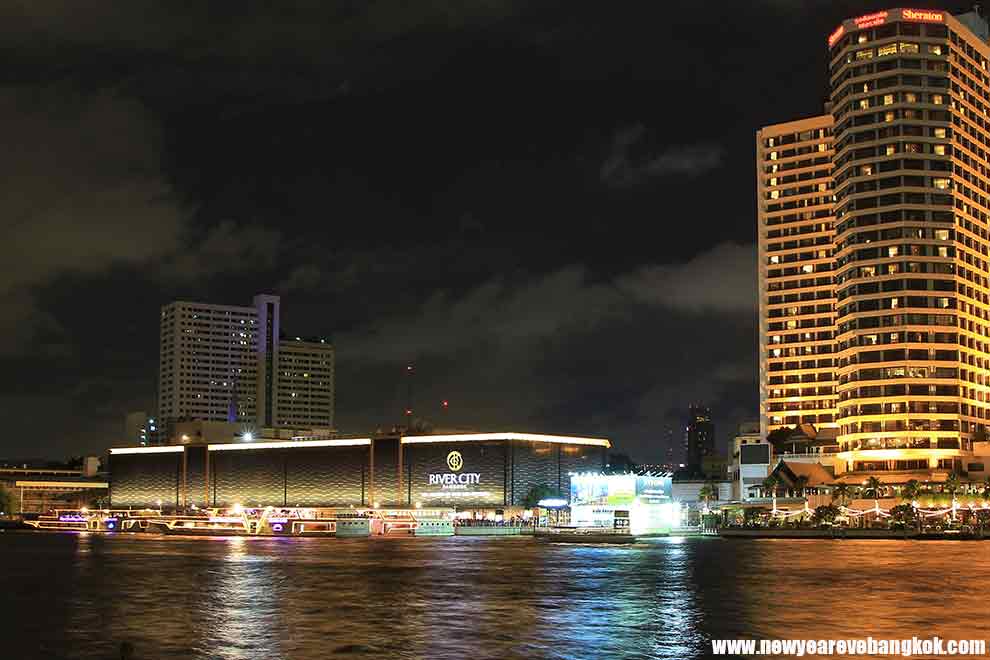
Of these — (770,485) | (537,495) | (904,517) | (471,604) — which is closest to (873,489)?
(770,485)

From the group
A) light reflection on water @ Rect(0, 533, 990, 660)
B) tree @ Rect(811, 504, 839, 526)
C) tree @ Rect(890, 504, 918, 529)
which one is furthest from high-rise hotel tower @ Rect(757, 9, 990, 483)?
light reflection on water @ Rect(0, 533, 990, 660)

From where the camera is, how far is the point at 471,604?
59062 millimetres

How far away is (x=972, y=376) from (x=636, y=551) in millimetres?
99225

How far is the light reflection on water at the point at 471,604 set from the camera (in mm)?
44531

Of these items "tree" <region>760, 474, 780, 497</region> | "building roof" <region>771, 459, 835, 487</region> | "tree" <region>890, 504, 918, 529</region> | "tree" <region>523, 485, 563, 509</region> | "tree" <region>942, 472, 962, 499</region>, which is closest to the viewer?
"tree" <region>890, 504, 918, 529</region>

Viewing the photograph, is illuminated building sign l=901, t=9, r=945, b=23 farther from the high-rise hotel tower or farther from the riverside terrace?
the riverside terrace

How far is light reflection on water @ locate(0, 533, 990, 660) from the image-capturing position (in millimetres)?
44531

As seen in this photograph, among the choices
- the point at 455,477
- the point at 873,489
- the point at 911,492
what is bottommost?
the point at 911,492

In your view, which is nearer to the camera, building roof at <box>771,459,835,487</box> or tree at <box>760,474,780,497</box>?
building roof at <box>771,459,835,487</box>

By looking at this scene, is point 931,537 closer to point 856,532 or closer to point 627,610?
point 856,532

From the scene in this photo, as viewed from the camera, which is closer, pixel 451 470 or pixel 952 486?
pixel 952 486

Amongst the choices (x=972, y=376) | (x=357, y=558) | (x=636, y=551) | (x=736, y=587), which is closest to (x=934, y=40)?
(x=972, y=376)

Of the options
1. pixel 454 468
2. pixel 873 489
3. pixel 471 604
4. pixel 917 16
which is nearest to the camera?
pixel 471 604

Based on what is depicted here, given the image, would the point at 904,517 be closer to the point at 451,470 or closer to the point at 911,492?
the point at 911,492
